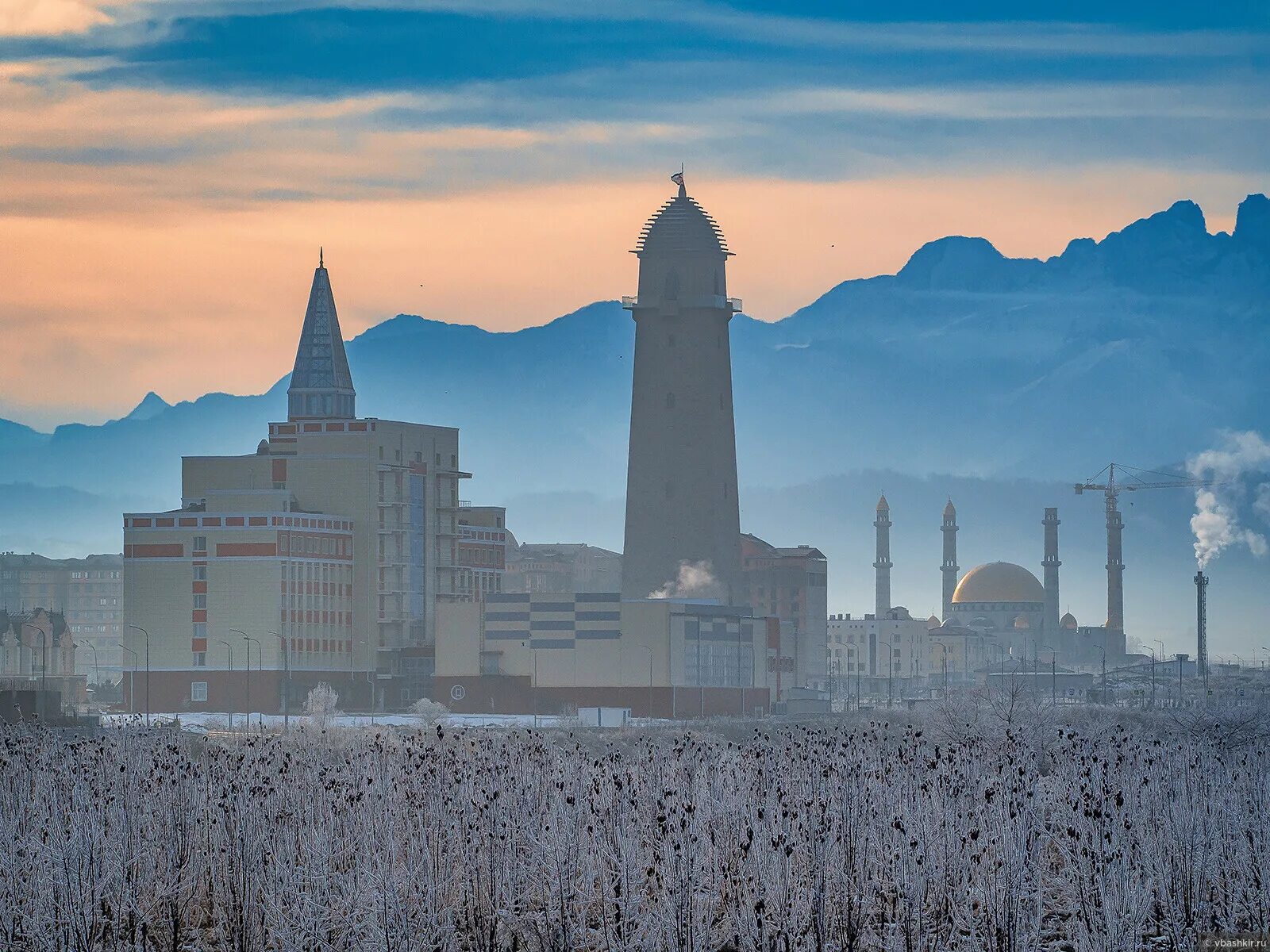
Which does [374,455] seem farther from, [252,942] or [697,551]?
[252,942]

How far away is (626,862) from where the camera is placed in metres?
26.0

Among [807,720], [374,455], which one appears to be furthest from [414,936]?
[374,455]

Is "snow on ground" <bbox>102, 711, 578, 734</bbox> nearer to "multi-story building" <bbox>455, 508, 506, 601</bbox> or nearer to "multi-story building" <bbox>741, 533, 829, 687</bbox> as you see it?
"multi-story building" <bbox>455, 508, 506, 601</bbox>

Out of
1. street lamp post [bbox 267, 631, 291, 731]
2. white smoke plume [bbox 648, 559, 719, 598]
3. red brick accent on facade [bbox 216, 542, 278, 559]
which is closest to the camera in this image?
street lamp post [bbox 267, 631, 291, 731]

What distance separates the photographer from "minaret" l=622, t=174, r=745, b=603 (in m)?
141

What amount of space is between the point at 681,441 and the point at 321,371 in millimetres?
30909

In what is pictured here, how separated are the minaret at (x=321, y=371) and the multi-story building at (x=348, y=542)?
15617mm

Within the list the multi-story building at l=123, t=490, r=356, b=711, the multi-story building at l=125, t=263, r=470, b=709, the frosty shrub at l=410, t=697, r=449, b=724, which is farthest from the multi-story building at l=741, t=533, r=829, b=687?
the frosty shrub at l=410, t=697, r=449, b=724

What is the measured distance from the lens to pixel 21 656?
14412cm

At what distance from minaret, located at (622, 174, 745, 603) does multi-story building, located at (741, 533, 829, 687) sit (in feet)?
108

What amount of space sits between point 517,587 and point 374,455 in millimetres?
52359

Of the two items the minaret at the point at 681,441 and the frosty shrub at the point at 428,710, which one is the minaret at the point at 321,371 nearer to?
the minaret at the point at 681,441

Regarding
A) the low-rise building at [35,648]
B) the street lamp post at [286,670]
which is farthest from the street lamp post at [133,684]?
the low-rise building at [35,648]

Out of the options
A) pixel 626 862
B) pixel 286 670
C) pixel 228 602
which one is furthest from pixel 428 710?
pixel 626 862
